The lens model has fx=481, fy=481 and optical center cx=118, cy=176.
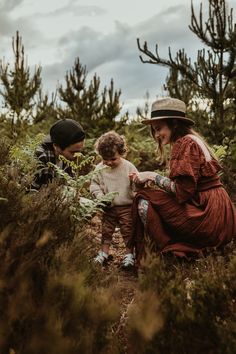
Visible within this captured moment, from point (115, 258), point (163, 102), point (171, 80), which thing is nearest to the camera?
point (163, 102)

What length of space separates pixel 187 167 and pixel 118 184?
3.48ft

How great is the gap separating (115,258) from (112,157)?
113 cm

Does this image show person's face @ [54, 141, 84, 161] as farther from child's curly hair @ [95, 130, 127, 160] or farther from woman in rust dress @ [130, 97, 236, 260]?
woman in rust dress @ [130, 97, 236, 260]

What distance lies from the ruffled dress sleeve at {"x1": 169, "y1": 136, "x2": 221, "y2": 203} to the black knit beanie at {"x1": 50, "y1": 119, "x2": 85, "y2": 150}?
108 centimetres

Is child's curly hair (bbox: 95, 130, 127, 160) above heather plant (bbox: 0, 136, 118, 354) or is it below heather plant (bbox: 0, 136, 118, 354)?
above

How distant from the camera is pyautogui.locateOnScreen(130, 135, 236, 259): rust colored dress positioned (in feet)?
13.4

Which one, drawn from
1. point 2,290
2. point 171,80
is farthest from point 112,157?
point 171,80

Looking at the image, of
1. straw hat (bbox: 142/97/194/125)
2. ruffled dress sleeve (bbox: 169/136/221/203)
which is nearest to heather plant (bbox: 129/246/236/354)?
ruffled dress sleeve (bbox: 169/136/221/203)

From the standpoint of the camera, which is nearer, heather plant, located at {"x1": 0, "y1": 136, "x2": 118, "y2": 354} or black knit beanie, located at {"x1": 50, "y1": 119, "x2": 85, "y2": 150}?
heather plant, located at {"x1": 0, "y1": 136, "x2": 118, "y2": 354}

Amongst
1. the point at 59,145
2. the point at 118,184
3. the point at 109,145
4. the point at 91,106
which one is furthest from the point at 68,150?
the point at 91,106

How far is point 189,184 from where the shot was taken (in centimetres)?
408

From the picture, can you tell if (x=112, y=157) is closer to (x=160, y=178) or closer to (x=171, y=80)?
(x=160, y=178)

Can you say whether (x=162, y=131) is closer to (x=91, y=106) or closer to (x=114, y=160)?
(x=114, y=160)

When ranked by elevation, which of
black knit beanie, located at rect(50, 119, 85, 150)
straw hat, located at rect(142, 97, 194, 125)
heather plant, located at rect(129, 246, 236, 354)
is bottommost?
heather plant, located at rect(129, 246, 236, 354)
